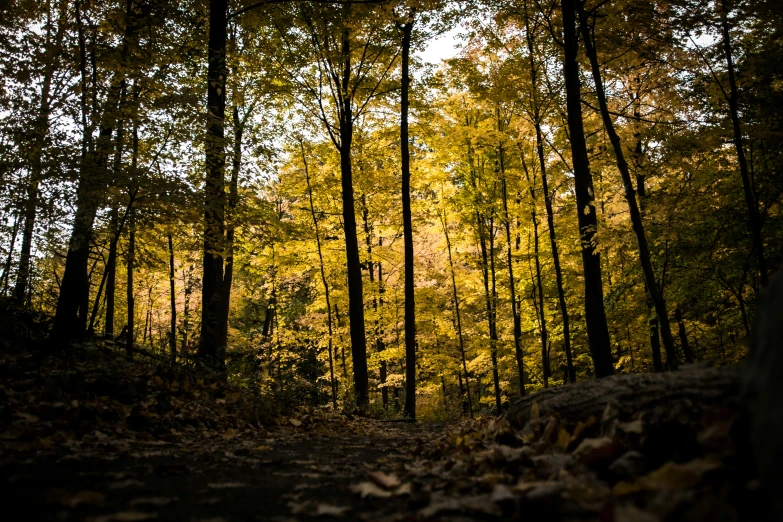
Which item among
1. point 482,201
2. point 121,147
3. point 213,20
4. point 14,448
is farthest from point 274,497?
point 482,201

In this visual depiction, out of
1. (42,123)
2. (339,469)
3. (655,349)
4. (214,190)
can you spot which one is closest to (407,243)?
(214,190)

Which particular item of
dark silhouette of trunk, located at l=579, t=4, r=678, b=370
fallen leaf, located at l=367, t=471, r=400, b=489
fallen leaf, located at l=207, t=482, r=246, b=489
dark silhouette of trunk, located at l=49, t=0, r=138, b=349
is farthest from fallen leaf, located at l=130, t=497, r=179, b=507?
dark silhouette of trunk, located at l=579, t=4, r=678, b=370

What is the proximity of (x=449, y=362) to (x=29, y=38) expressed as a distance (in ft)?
48.6

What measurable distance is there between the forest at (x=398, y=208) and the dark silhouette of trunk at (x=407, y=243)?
70 millimetres

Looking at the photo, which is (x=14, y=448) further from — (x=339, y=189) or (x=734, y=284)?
(x=339, y=189)

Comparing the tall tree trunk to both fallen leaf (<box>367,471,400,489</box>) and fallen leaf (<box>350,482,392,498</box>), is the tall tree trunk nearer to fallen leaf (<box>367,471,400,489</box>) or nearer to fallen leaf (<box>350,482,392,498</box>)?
fallen leaf (<box>367,471,400,489</box>)

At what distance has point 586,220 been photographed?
24.3 ft

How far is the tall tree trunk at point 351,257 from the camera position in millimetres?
11242

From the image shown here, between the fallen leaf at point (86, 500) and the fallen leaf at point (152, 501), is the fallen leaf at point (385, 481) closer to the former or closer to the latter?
the fallen leaf at point (152, 501)

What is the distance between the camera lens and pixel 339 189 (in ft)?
52.2

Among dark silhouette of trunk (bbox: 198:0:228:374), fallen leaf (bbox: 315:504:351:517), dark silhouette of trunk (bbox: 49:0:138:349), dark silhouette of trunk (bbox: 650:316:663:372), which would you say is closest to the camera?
fallen leaf (bbox: 315:504:351:517)

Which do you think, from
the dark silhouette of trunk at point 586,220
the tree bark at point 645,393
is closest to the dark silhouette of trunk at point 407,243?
the dark silhouette of trunk at point 586,220

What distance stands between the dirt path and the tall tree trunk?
7.22m

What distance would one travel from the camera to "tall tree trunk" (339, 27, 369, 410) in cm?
1124
